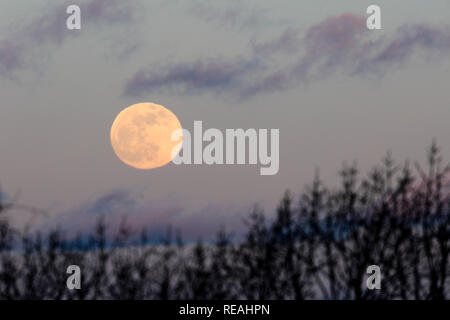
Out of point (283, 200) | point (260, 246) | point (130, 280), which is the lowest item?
point (130, 280)

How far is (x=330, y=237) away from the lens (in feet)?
84.8

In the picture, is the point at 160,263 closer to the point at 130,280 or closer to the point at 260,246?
the point at 130,280

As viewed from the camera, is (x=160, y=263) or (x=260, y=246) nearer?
(x=260, y=246)

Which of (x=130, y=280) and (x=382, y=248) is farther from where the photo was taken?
(x=130, y=280)

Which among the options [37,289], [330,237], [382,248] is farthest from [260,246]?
[37,289]

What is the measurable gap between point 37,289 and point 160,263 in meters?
8.16

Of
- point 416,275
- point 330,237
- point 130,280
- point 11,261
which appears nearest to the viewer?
point 416,275

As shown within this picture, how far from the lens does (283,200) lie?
28.0 metres
